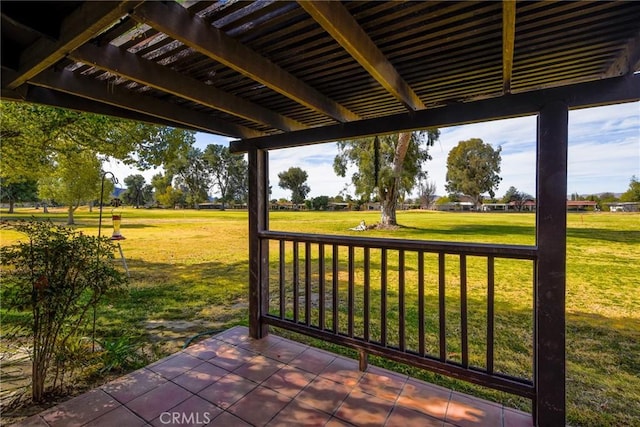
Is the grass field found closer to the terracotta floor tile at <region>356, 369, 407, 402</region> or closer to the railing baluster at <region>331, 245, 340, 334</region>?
the terracotta floor tile at <region>356, 369, 407, 402</region>

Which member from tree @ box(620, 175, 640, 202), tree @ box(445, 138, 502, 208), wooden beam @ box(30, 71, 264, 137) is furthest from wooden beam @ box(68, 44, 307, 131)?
tree @ box(445, 138, 502, 208)

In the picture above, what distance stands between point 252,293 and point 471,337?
2.29 m

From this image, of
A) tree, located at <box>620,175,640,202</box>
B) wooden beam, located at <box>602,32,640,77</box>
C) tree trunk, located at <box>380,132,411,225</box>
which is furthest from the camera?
tree trunk, located at <box>380,132,411,225</box>

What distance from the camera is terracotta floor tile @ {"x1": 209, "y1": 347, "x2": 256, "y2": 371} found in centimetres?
227

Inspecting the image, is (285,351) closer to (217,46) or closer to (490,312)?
(490,312)

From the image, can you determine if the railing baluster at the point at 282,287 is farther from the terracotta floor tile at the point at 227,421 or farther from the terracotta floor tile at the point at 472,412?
the terracotta floor tile at the point at 472,412

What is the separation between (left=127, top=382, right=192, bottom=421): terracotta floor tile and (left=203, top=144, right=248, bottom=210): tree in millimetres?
31034

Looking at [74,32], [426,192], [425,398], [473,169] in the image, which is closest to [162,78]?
[74,32]

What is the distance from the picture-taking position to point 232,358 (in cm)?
237

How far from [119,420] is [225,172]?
3385 cm

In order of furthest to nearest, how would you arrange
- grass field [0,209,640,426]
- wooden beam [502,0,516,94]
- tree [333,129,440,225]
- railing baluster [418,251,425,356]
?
tree [333,129,440,225], grass field [0,209,640,426], railing baluster [418,251,425,356], wooden beam [502,0,516,94]

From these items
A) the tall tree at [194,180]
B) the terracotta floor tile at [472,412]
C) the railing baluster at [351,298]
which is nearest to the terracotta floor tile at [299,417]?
the railing baluster at [351,298]

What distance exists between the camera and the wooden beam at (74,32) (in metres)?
1.00

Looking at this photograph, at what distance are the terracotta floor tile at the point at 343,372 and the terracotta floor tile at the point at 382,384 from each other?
54 mm
